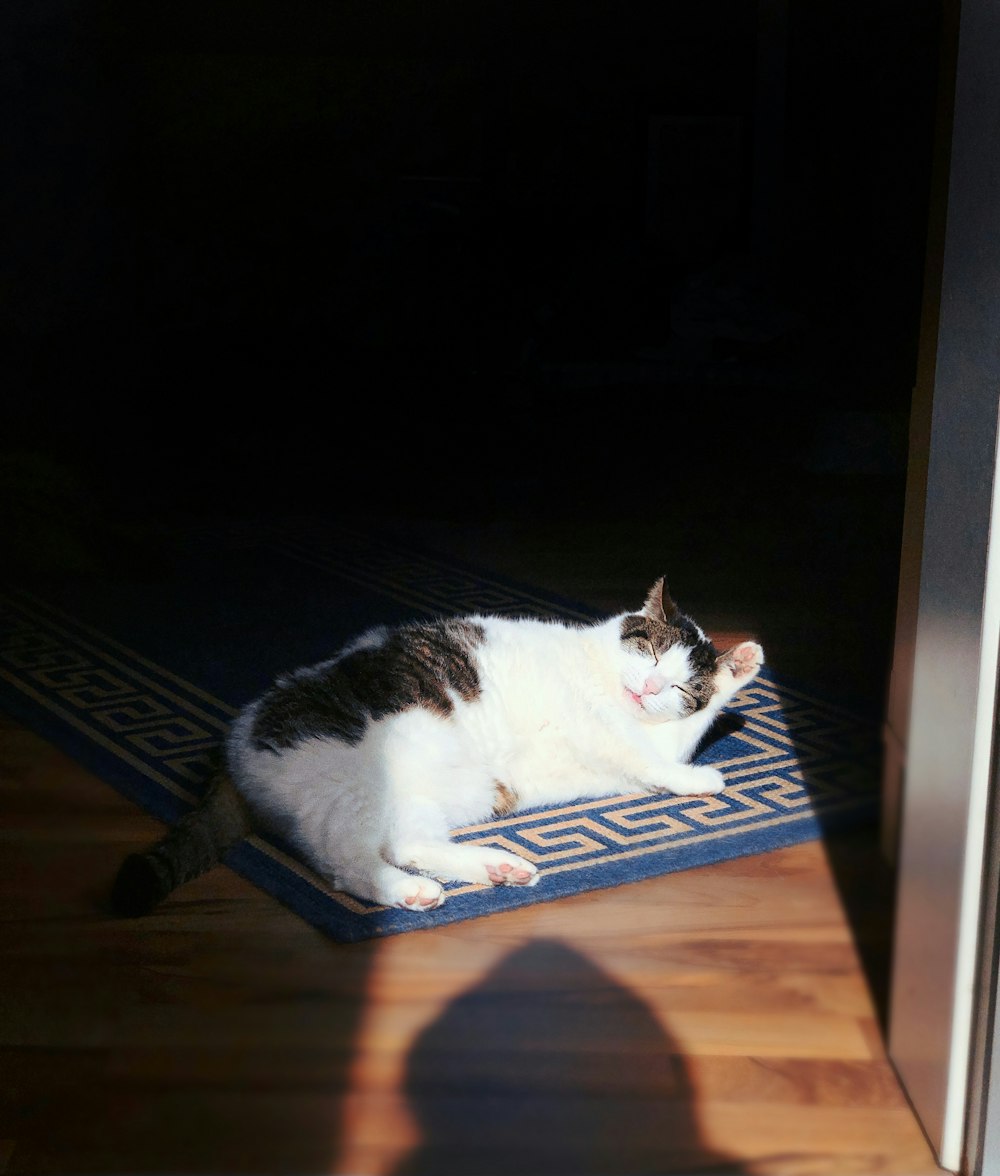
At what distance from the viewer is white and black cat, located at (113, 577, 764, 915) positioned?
156cm

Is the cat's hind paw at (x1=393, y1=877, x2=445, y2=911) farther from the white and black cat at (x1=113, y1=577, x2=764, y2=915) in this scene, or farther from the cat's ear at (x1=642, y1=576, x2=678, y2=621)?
the cat's ear at (x1=642, y1=576, x2=678, y2=621)

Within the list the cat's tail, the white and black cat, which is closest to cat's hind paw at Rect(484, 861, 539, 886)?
the white and black cat

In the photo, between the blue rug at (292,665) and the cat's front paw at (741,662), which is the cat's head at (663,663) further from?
the blue rug at (292,665)

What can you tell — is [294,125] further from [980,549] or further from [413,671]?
[980,549]

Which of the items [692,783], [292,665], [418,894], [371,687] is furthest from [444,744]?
[292,665]

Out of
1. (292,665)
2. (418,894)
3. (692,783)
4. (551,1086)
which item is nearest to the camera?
(551,1086)

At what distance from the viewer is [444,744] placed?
171 cm

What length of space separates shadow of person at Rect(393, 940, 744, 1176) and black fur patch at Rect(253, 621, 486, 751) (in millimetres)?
412

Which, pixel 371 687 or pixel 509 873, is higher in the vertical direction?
pixel 371 687

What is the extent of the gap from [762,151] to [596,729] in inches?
98.9

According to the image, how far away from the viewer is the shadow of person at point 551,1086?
111cm

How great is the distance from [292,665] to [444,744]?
0.74 m

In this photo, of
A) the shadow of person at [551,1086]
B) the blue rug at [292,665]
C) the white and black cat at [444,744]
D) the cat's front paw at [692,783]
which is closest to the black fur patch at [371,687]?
the white and black cat at [444,744]

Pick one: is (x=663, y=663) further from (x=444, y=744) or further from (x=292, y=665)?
(x=292, y=665)
